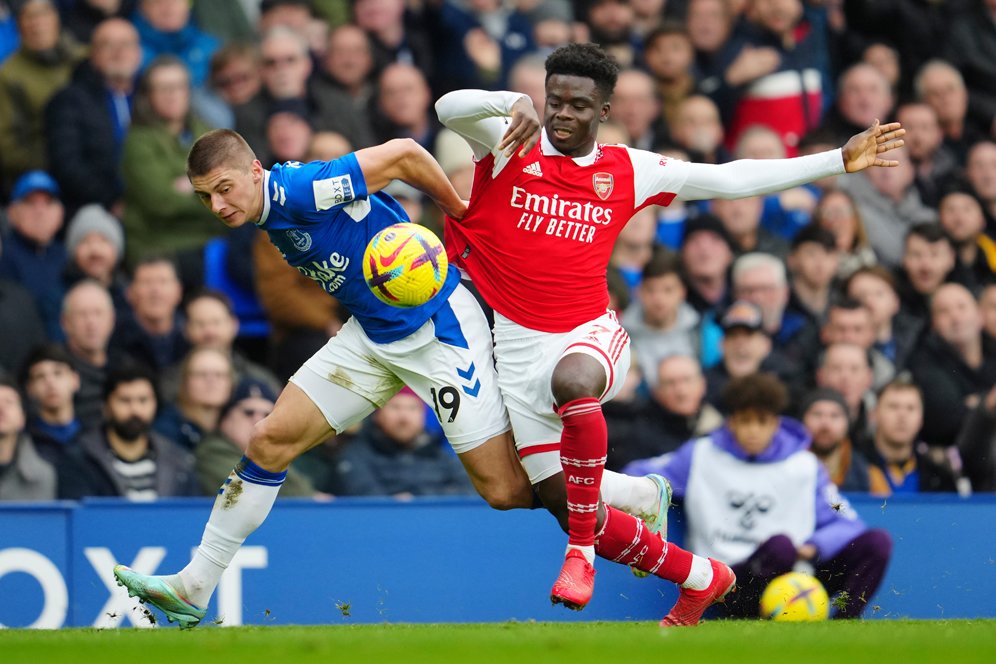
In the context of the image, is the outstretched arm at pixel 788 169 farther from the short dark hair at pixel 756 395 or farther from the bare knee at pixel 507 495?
the short dark hair at pixel 756 395

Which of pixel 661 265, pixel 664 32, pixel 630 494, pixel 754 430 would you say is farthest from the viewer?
pixel 664 32

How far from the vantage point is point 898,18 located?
14.4 m

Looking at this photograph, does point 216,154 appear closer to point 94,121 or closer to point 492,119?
point 492,119

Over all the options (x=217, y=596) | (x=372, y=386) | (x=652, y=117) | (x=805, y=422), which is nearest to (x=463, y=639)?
(x=372, y=386)

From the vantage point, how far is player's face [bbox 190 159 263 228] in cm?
745

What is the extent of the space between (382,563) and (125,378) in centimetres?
216

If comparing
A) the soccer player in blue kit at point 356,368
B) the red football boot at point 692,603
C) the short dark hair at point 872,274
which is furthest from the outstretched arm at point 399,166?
the short dark hair at point 872,274

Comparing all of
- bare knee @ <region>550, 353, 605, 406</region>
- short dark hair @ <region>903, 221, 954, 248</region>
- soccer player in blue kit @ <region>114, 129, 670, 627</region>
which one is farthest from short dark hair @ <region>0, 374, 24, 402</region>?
short dark hair @ <region>903, 221, 954, 248</region>

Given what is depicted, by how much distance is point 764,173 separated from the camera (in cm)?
792

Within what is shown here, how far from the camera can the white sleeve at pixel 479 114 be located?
7.52 m

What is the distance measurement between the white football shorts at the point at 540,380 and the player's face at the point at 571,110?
2.84 ft

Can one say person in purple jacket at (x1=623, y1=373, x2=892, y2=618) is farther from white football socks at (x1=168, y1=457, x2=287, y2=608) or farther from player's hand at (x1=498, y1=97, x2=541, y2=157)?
player's hand at (x1=498, y1=97, x2=541, y2=157)

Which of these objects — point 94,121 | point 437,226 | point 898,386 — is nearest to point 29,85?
point 94,121

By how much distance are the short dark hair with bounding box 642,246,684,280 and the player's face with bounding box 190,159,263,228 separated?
4809 mm
